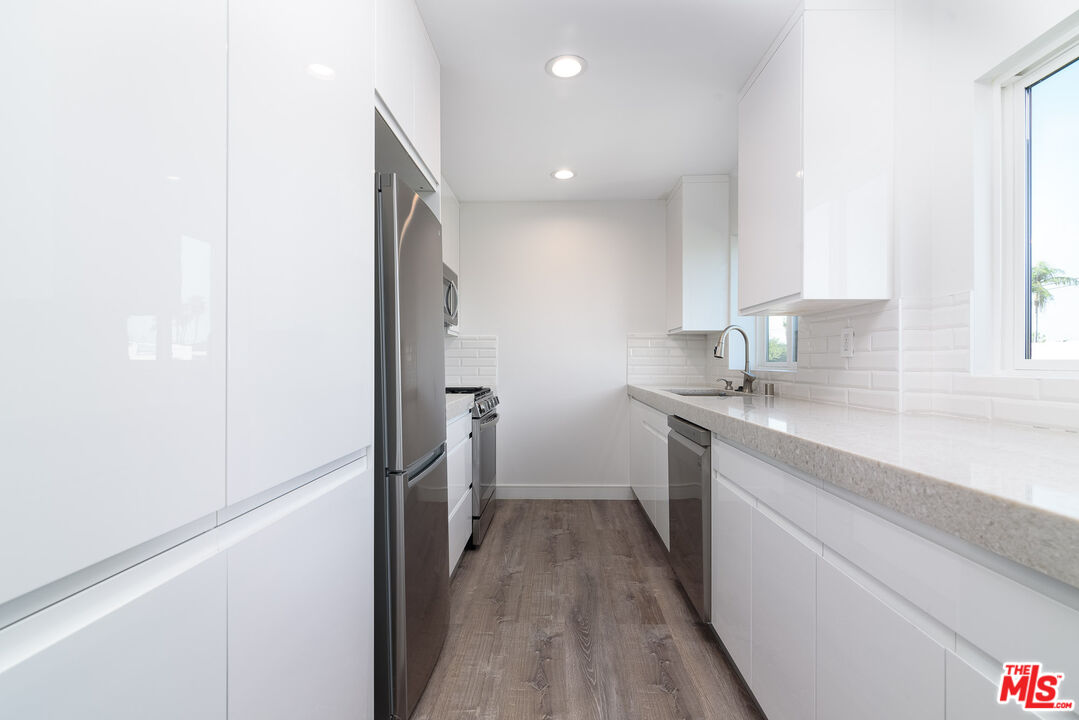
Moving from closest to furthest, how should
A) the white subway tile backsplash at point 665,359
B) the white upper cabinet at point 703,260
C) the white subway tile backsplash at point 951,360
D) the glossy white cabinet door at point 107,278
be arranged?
the glossy white cabinet door at point 107,278
the white subway tile backsplash at point 951,360
the white upper cabinet at point 703,260
the white subway tile backsplash at point 665,359

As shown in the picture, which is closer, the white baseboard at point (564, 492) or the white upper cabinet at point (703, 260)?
the white upper cabinet at point (703, 260)

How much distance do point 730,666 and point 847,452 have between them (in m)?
1.23

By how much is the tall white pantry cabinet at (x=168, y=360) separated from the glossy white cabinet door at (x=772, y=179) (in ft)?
5.38

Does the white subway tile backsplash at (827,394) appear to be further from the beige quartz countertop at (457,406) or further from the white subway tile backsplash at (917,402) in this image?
the beige quartz countertop at (457,406)

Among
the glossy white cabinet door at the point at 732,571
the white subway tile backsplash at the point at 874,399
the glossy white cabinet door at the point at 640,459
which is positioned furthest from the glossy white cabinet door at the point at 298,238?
the glossy white cabinet door at the point at 640,459

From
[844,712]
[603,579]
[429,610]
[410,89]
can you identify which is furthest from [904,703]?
[410,89]

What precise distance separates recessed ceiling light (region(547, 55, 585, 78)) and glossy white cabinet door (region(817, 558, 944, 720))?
2.10 m

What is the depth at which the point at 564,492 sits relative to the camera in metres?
4.14

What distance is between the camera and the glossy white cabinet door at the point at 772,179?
1871 millimetres

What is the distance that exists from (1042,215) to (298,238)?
1.97m

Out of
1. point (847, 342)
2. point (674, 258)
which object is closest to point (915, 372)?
point (847, 342)

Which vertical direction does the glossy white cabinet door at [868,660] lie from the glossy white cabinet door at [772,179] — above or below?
below

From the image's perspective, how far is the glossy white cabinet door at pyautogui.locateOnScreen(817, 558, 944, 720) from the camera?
814 millimetres

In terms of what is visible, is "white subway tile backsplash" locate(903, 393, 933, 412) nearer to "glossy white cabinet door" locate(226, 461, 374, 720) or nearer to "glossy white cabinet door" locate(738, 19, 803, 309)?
"glossy white cabinet door" locate(738, 19, 803, 309)
